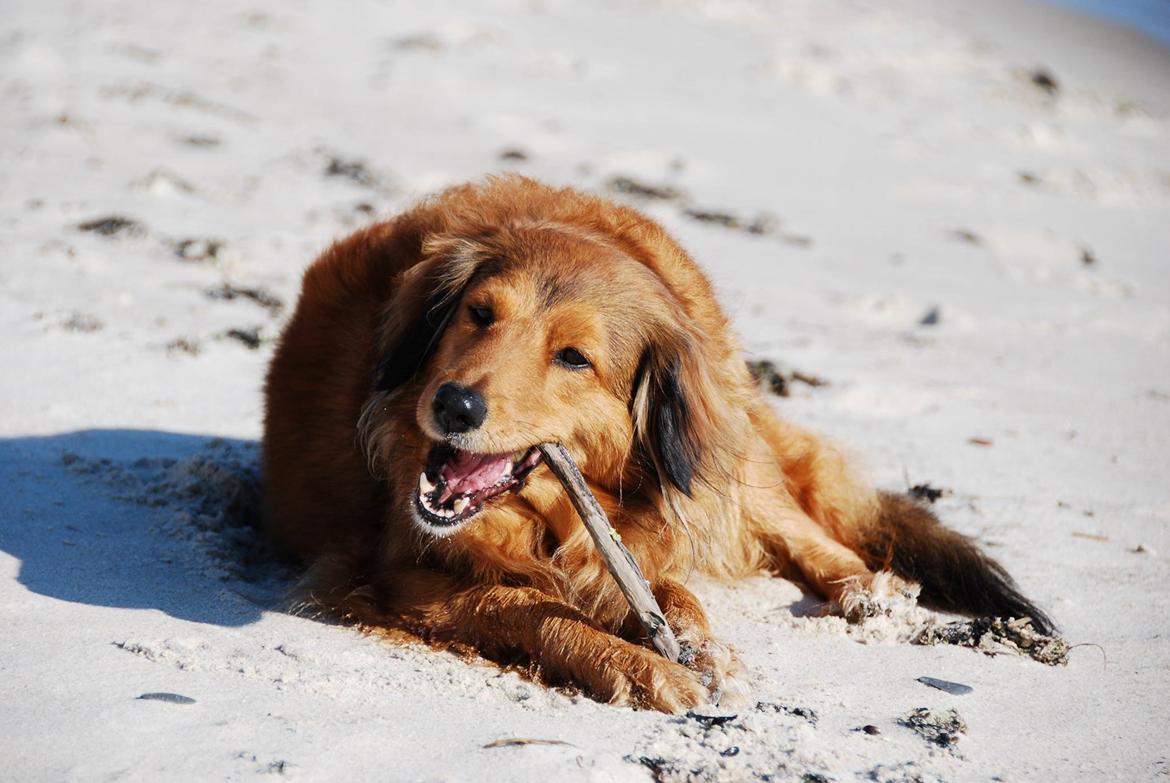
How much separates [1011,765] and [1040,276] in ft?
17.6

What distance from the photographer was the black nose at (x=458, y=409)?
297 cm

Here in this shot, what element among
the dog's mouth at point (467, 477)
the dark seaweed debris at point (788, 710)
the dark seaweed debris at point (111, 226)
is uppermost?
the dog's mouth at point (467, 477)

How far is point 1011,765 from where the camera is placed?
283 cm

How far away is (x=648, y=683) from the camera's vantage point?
301 centimetres

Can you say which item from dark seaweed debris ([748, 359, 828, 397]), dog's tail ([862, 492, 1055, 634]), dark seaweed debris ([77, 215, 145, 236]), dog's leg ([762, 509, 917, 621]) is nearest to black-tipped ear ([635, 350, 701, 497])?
dog's leg ([762, 509, 917, 621])

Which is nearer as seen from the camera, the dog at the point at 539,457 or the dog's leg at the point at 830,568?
the dog at the point at 539,457

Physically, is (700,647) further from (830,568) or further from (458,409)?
(458,409)

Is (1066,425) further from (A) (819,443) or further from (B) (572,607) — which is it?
(B) (572,607)

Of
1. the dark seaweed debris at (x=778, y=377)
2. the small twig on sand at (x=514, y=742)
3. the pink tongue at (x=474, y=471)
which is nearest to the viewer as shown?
the small twig on sand at (x=514, y=742)

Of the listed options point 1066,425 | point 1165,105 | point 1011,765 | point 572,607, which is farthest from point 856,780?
point 1165,105

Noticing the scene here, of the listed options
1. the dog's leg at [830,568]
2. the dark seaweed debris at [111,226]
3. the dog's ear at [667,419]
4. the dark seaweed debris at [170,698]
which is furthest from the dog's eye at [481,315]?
the dark seaweed debris at [111,226]

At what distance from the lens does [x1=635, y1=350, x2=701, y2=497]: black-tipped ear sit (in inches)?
133

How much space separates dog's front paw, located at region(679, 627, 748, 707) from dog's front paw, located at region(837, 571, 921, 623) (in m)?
0.63

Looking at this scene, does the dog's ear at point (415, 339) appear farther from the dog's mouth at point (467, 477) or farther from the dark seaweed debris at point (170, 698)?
the dark seaweed debris at point (170, 698)
